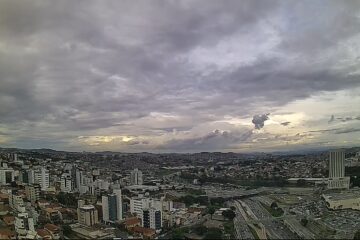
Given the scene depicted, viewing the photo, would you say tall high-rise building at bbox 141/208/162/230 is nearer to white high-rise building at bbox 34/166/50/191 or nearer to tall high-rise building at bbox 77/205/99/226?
tall high-rise building at bbox 77/205/99/226

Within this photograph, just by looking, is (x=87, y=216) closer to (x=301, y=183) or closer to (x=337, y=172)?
(x=301, y=183)

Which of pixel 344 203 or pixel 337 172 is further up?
pixel 337 172

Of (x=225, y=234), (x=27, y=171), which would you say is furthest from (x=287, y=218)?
(x=27, y=171)

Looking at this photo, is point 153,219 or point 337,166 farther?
point 337,166

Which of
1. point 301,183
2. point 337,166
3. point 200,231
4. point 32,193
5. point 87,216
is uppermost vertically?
point 337,166

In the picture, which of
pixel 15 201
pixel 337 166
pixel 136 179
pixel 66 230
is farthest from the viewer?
pixel 337 166

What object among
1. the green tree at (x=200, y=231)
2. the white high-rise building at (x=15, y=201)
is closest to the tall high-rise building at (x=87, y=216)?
the white high-rise building at (x=15, y=201)

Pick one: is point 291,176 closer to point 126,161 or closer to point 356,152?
point 356,152

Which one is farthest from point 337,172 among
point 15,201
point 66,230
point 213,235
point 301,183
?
point 15,201

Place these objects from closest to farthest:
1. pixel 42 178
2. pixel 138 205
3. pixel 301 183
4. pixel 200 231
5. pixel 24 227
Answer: pixel 200 231
pixel 24 227
pixel 138 205
pixel 42 178
pixel 301 183
